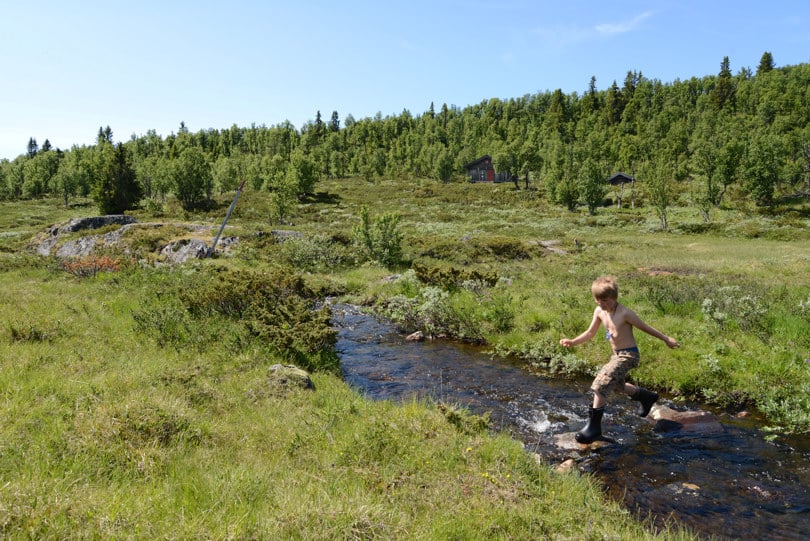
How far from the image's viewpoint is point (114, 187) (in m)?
62.4

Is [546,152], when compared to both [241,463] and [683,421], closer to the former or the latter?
[683,421]

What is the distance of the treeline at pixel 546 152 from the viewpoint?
226 feet

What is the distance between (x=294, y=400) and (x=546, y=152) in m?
113

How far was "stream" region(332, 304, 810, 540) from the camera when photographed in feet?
17.7

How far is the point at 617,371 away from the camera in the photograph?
23.1 ft

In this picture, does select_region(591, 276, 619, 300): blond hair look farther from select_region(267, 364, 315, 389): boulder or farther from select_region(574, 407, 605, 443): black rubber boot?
select_region(267, 364, 315, 389): boulder

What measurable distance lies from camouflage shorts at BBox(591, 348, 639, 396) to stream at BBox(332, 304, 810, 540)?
0.92 metres

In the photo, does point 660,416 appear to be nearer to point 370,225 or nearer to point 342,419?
point 342,419

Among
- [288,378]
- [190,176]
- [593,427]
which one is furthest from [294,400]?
[190,176]

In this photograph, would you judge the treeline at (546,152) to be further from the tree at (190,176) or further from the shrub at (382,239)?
the shrub at (382,239)

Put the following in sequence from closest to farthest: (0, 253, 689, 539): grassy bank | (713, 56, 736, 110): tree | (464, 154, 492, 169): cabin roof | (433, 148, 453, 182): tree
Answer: (0, 253, 689, 539): grassy bank, (433, 148, 453, 182): tree, (464, 154, 492, 169): cabin roof, (713, 56, 736, 110): tree

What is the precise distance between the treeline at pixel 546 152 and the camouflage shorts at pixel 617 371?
21.2 m

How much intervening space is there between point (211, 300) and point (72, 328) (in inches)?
125

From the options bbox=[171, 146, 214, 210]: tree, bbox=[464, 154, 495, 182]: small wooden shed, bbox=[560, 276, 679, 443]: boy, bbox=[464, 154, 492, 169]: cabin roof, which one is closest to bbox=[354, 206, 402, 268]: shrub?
bbox=[560, 276, 679, 443]: boy
